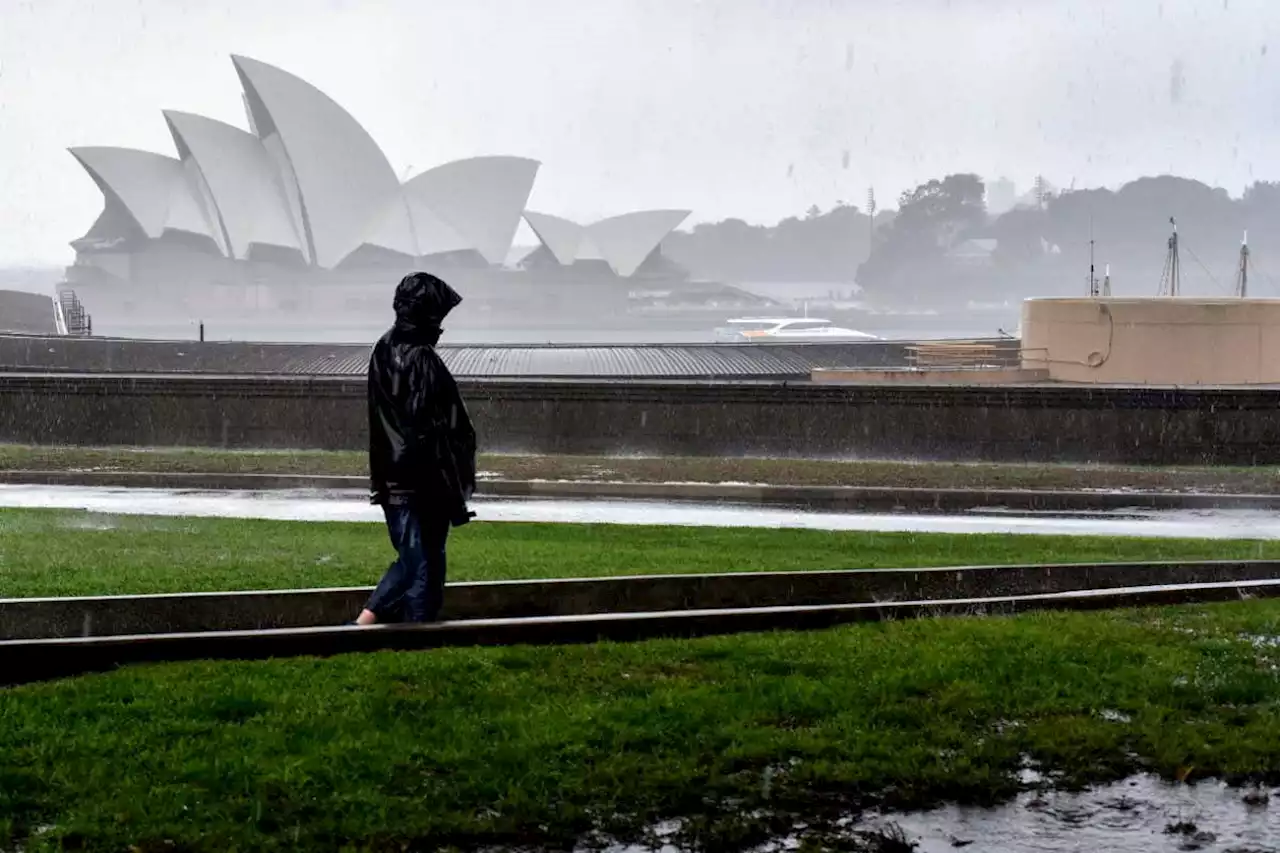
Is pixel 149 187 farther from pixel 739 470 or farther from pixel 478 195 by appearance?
pixel 739 470

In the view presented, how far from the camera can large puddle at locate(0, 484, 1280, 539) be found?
13.8 meters

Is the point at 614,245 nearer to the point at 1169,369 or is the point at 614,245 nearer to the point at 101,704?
the point at 1169,369

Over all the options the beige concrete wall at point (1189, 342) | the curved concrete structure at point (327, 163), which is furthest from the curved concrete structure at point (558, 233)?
the beige concrete wall at point (1189, 342)

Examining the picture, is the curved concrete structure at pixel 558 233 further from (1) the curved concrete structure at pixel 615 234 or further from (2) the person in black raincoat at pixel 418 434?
(2) the person in black raincoat at pixel 418 434

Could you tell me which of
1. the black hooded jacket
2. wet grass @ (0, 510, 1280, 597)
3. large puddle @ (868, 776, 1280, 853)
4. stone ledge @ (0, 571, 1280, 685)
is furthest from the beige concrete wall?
large puddle @ (868, 776, 1280, 853)

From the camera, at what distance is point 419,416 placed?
618 cm

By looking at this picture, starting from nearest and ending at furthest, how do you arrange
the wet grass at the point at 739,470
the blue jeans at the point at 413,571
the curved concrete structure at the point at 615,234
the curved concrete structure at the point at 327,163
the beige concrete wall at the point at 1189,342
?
the blue jeans at the point at 413,571, the wet grass at the point at 739,470, the beige concrete wall at the point at 1189,342, the curved concrete structure at the point at 327,163, the curved concrete structure at the point at 615,234

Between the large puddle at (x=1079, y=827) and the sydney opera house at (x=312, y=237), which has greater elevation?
the sydney opera house at (x=312, y=237)

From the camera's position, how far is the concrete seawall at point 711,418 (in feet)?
69.6

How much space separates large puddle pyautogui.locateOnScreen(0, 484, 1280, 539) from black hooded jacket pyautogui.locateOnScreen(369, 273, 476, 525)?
7016 millimetres

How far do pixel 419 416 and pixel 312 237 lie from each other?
2879 inches

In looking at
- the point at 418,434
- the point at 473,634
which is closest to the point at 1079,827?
the point at 473,634

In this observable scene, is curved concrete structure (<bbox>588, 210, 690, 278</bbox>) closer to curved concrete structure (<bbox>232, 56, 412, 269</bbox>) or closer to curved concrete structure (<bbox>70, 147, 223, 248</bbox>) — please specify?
curved concrete structure (<bbox>232, 56, 412, 269</bbox>)

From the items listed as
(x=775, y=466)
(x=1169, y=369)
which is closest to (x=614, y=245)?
(x=1169, y=369)
